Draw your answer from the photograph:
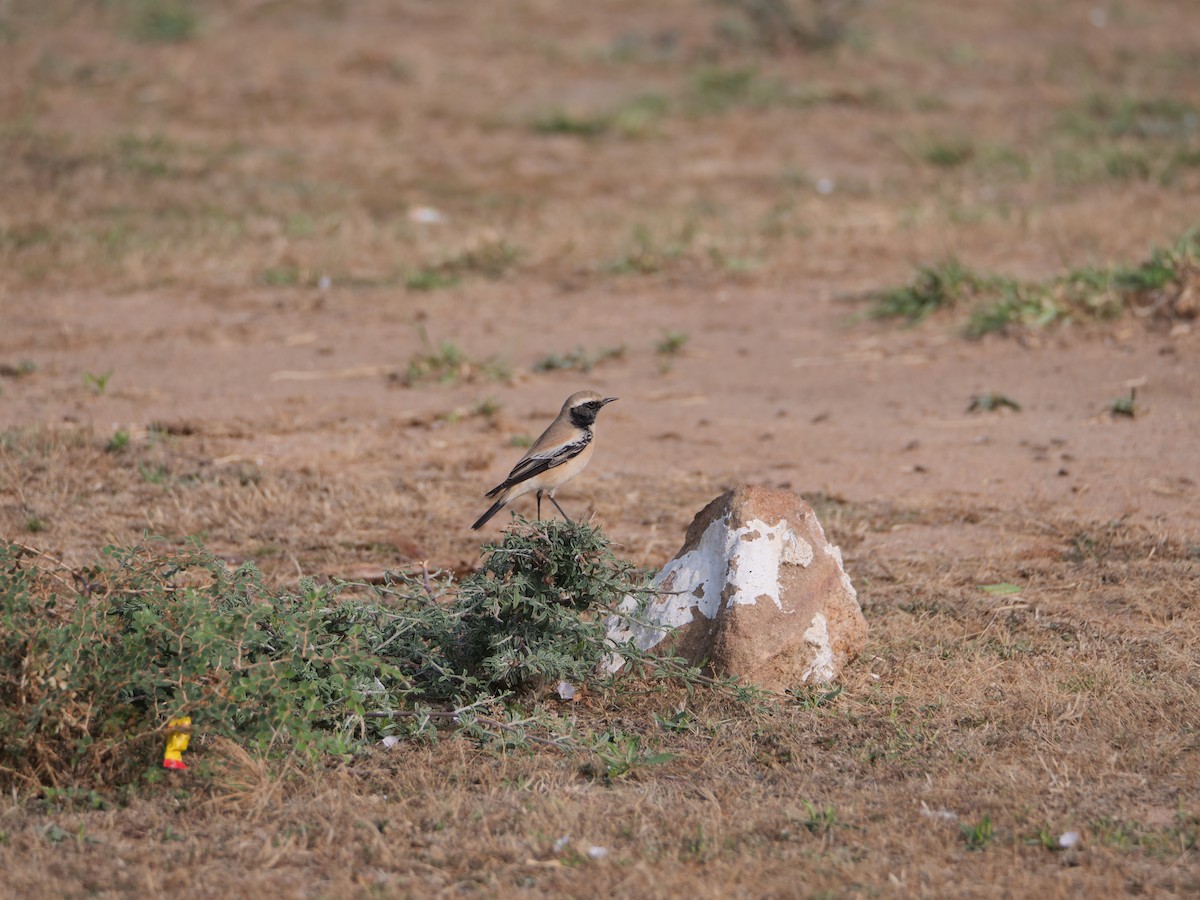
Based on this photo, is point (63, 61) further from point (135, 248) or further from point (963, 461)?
point (963, 461)

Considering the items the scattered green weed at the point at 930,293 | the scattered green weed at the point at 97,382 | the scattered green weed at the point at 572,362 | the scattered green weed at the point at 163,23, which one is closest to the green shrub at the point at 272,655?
the scattered green weed at the point at 97,382

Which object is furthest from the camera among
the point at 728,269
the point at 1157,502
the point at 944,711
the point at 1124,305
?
the point at 728,269

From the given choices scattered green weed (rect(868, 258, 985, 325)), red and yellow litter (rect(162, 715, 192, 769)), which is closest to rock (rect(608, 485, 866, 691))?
red and yellow litter (rect(162, 715, 192, 769))

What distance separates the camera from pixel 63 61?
1552cm

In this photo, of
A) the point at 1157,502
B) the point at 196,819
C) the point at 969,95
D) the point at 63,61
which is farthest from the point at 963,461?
the point at 63,61

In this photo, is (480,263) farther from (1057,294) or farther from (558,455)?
(558,455)

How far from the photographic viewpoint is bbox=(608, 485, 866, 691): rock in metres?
4.27

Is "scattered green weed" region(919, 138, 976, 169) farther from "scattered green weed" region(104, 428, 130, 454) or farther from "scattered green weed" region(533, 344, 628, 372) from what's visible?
"scattered green weed" region(104, 428, 130, 454)

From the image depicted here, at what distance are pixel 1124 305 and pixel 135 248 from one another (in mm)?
6487

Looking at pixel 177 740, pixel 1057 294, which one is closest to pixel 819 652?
pixel 177 740

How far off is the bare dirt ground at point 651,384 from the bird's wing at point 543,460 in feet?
2.73

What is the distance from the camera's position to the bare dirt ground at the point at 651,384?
11.5 feet

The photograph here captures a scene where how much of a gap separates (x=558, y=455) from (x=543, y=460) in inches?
2.0

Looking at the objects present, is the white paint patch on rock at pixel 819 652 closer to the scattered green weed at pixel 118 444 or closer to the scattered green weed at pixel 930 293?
the scattered green weed at pixel 118 444
